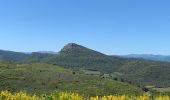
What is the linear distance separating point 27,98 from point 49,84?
135770mm

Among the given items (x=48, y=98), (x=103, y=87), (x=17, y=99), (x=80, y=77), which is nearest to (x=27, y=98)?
(x=17, y=99)

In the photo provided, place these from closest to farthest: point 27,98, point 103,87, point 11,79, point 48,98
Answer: point 48,98 < point 27,98 < point 103,87 < point 11,79

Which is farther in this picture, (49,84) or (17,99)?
(49,84)

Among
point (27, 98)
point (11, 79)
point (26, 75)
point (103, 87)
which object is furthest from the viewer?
point (26, 75)

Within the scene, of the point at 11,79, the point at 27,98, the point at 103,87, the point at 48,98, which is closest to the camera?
the point at 48,98

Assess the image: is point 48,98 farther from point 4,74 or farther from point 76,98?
point 4,74

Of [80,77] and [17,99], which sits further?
[80,77]

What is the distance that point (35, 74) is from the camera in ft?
642

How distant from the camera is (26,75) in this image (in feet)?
624

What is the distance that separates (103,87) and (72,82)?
15.4m

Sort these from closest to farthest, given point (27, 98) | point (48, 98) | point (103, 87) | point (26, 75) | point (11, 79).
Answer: point (48, 98) < point (27, 98) < point (103, 87) < point (11, 79) < point (26, 75)

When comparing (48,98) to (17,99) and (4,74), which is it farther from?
(4,74)

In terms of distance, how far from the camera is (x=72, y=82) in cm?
17338

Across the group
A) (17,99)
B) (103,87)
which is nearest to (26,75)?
(103,87)
